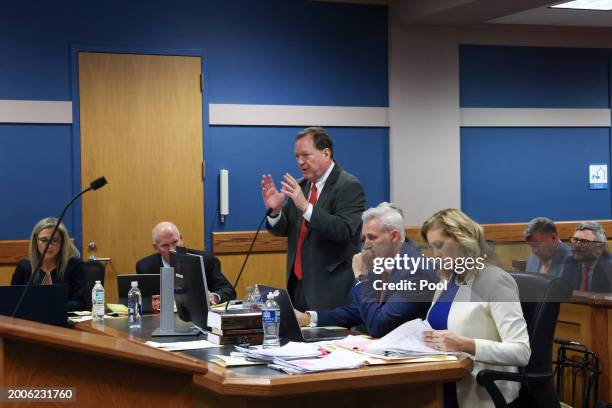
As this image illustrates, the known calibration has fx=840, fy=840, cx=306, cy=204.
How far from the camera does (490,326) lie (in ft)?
9.99

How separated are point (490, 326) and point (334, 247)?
1.31m

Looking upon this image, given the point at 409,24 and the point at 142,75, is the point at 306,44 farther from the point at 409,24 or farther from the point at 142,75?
the point at 142,75

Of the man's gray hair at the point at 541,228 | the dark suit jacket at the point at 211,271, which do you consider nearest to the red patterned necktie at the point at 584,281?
the man's gray hair at the point at 541,228

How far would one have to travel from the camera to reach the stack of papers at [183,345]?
10.5 ft

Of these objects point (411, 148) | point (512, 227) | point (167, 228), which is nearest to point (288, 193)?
point (167, 228)

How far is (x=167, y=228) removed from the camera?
5129 millimetres

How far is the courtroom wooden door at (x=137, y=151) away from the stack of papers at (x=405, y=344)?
353cm

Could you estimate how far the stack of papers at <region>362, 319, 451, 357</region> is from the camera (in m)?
2.89

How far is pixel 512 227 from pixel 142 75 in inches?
133

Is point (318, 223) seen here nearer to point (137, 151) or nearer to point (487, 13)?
point (137, 151)

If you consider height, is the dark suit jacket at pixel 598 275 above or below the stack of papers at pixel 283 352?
above

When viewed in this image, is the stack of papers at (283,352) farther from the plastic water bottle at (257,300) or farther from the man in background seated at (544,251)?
the man in background seated at (544,251)

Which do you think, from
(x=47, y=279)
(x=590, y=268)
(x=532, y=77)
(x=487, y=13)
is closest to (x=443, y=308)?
(x=590, y=268)

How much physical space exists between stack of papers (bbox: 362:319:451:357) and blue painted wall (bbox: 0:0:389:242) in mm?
3596
